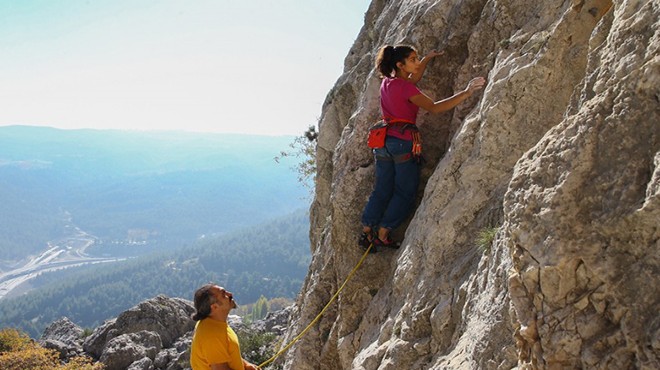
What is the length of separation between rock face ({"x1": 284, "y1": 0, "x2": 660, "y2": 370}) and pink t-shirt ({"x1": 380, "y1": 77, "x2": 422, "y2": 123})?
2.55 ft

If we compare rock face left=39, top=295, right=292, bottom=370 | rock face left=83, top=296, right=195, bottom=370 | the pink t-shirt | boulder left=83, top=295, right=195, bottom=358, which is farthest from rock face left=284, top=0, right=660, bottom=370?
boulder left=83, top=295, right=195, bottom=358

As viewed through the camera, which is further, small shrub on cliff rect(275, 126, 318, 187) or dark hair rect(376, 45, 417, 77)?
small shrub on cliff rect(275, 126, 318, 187)

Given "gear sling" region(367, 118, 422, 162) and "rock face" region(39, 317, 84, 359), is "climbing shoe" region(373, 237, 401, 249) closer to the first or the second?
"gear sling" region(367, 118, 422, 162)

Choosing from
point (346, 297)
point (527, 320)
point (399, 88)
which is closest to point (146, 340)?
point (346, 297)

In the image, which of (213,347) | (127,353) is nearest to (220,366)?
(213,347)

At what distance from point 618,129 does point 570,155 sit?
374 mm

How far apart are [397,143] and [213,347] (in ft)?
12.3

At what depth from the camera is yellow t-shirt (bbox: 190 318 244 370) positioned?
5.82 m

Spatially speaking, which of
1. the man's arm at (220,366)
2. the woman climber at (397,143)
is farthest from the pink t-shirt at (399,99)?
the man's arm at (220,366)

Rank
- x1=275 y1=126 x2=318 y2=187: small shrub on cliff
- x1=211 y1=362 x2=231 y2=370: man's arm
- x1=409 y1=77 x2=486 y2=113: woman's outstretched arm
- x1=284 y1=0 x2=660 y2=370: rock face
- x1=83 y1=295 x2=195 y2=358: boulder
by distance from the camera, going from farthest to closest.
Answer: x1=83 y1=295 x2=195 y2=358: boulder
x1=275 y1=126 x2=318 y2=187: small shrub on cliff
x1=409 y1=77 x2=486 y2=113: woman's outstretched arm
x1=211 y1=362 x2=231 y2=370: man's arm
x1=284 y1=0 x2=660 y2=370: rock face

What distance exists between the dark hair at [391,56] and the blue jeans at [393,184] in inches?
39.5

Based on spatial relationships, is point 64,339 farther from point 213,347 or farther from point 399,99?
point 399,99

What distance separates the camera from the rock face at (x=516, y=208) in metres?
3.49

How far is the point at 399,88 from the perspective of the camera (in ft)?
24.3
